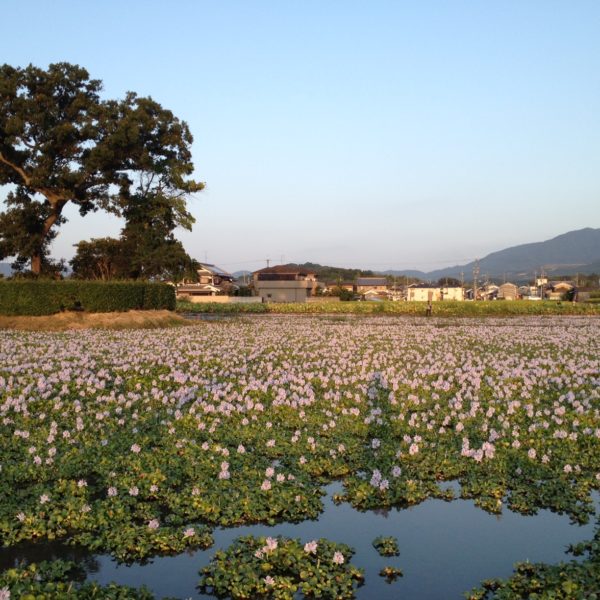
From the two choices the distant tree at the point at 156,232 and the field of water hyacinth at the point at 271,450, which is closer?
the field of water hyacinth at the point at 271,450

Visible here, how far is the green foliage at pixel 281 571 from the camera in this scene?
4.66 metres

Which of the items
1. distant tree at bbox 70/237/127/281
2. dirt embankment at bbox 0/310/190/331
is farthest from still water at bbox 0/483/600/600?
distant tree at bbox 70/237/127/281

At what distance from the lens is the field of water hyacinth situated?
213 inches

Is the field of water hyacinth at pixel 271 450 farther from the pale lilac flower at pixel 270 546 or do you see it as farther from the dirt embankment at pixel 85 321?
the dirt embankment at pixel 85 321

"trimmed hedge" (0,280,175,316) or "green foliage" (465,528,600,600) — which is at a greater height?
"trimmed hedge" (0,280,175,316)

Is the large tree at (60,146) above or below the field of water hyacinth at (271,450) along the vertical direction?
above

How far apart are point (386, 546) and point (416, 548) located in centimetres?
31

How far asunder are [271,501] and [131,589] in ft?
6.61

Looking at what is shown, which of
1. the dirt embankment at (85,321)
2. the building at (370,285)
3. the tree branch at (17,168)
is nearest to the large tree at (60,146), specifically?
the tree branch at (17,168)

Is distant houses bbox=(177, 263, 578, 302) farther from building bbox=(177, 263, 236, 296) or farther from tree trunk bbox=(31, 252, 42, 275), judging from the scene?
tree trunk bbox=(31, 252, 42, 275)

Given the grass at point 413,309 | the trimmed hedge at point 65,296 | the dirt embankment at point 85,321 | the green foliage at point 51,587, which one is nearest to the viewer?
the green foliage at point 51,587

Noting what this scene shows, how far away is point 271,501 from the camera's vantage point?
6270mm

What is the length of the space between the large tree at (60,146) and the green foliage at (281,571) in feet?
120

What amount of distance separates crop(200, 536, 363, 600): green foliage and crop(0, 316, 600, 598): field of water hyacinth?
16 millimetres
